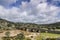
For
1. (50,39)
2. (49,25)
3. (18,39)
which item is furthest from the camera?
(49,25)

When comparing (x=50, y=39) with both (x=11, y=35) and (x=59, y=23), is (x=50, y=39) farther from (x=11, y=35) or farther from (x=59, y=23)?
(x=59, y=23)

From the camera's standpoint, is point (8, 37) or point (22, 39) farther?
point (8, 37)

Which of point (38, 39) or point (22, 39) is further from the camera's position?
point (38, 39)

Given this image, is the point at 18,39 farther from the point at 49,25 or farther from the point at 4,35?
the point at 49,25

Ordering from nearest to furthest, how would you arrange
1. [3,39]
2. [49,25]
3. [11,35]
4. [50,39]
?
[3,39]
[11,35]
[50,39]
[49,25]

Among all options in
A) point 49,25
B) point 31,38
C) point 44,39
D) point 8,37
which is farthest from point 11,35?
point 49,25

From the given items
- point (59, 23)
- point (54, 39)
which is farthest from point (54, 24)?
point (54, 39)

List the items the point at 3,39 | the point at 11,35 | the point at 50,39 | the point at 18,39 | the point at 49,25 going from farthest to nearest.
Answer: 1. the point at 49,25
2. the point at 50,39
3. the point at 11,35
4. the point at 3,39
5. the point at 18,39

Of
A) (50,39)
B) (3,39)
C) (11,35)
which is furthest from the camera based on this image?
(50,39)
